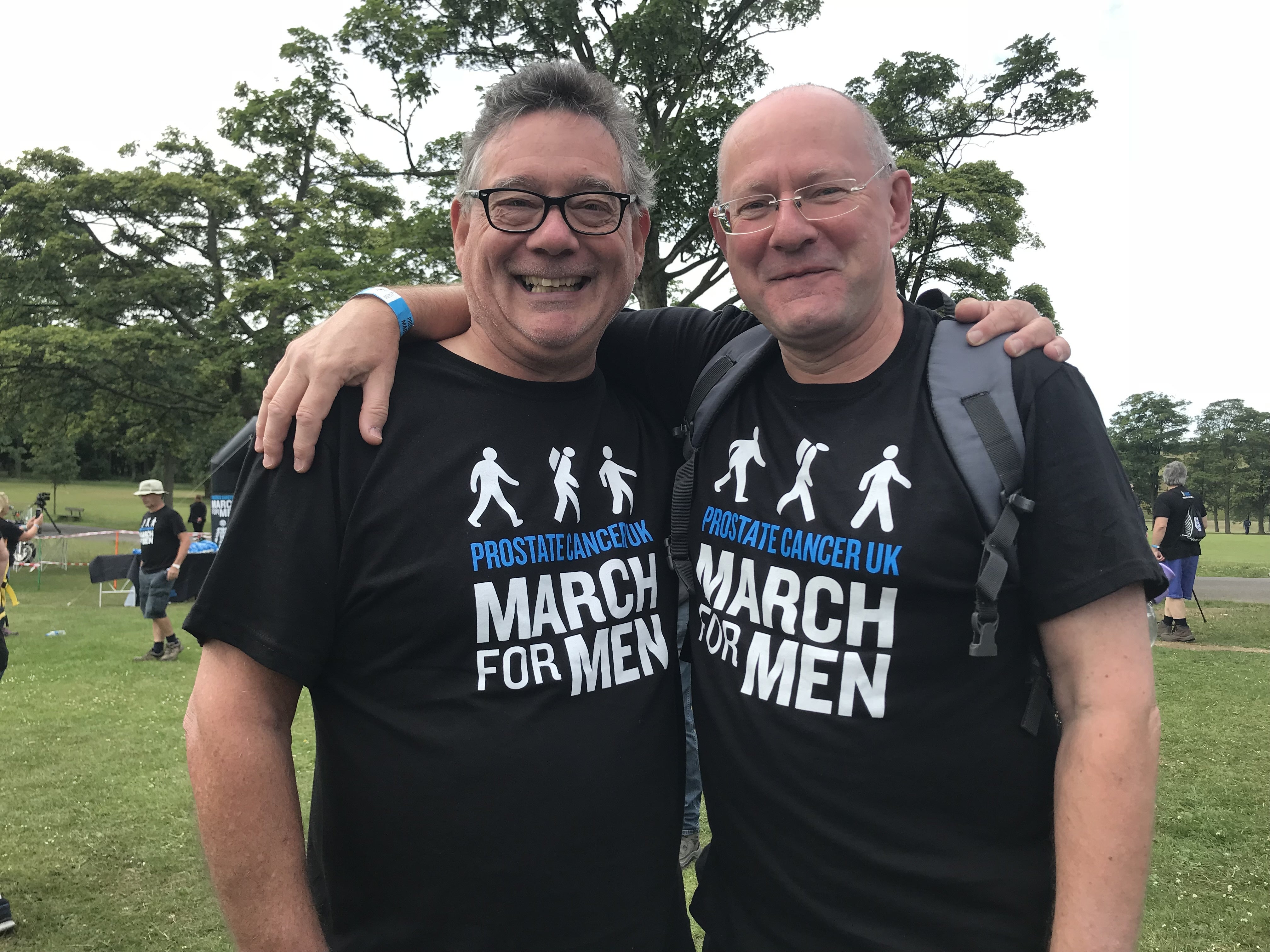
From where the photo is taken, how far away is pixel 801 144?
5.99 ft

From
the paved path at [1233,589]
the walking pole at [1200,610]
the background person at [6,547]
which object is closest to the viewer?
the background person at [6,547]

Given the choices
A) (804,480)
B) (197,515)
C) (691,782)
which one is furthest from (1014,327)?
(197,515)

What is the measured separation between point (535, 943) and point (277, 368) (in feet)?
4.47

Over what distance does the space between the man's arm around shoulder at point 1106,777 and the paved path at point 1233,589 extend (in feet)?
54.7

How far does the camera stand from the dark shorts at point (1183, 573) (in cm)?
1053

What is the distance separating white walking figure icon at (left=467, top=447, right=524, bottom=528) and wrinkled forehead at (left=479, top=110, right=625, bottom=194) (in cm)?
62

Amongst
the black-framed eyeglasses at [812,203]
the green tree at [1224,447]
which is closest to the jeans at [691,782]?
the black-framed eyeglasses at [812,203]

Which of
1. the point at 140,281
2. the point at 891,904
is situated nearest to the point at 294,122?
the point at 140,281

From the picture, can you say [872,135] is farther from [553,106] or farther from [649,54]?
[649,54]

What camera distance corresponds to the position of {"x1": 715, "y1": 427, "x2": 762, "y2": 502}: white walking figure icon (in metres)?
1.91

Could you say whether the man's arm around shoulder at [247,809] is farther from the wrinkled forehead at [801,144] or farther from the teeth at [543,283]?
the wrinkled forehead at [801,144]

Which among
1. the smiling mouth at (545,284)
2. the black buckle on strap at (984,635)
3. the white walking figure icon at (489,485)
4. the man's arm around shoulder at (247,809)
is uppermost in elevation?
the smiling mouth at (545,284)

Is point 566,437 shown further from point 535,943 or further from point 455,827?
point 535,943

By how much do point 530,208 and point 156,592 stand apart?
1013cm
